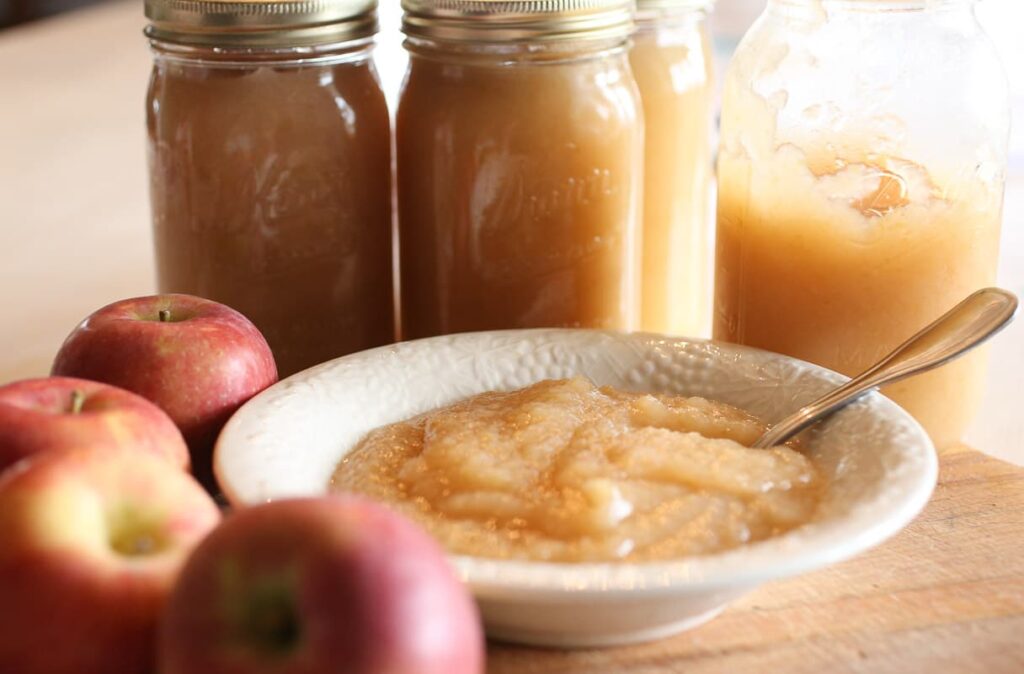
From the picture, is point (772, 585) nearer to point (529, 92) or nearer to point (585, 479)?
point (585, 479)

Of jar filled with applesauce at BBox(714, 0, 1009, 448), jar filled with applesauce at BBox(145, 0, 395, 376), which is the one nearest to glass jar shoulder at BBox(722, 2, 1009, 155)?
jar filled with applesauce at BBox(714, 0, 1009, 448)

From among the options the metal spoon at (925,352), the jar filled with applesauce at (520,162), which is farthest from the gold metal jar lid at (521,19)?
the metal spoon at (925,352)

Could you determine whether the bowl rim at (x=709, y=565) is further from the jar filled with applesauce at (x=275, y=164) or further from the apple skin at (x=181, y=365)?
the jar filled with applesauce at (x=275, y=164)

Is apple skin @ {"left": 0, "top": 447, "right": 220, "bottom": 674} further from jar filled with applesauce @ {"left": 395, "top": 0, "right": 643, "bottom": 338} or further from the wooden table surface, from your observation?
jar filled with applesauce @ {"left": 395, "top": 0, "right": 643, "bottom": 338}

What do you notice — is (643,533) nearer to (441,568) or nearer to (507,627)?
(507,627)

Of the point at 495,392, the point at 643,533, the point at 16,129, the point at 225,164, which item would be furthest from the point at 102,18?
the point at 643,533

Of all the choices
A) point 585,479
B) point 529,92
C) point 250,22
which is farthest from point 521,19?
point 585,479
